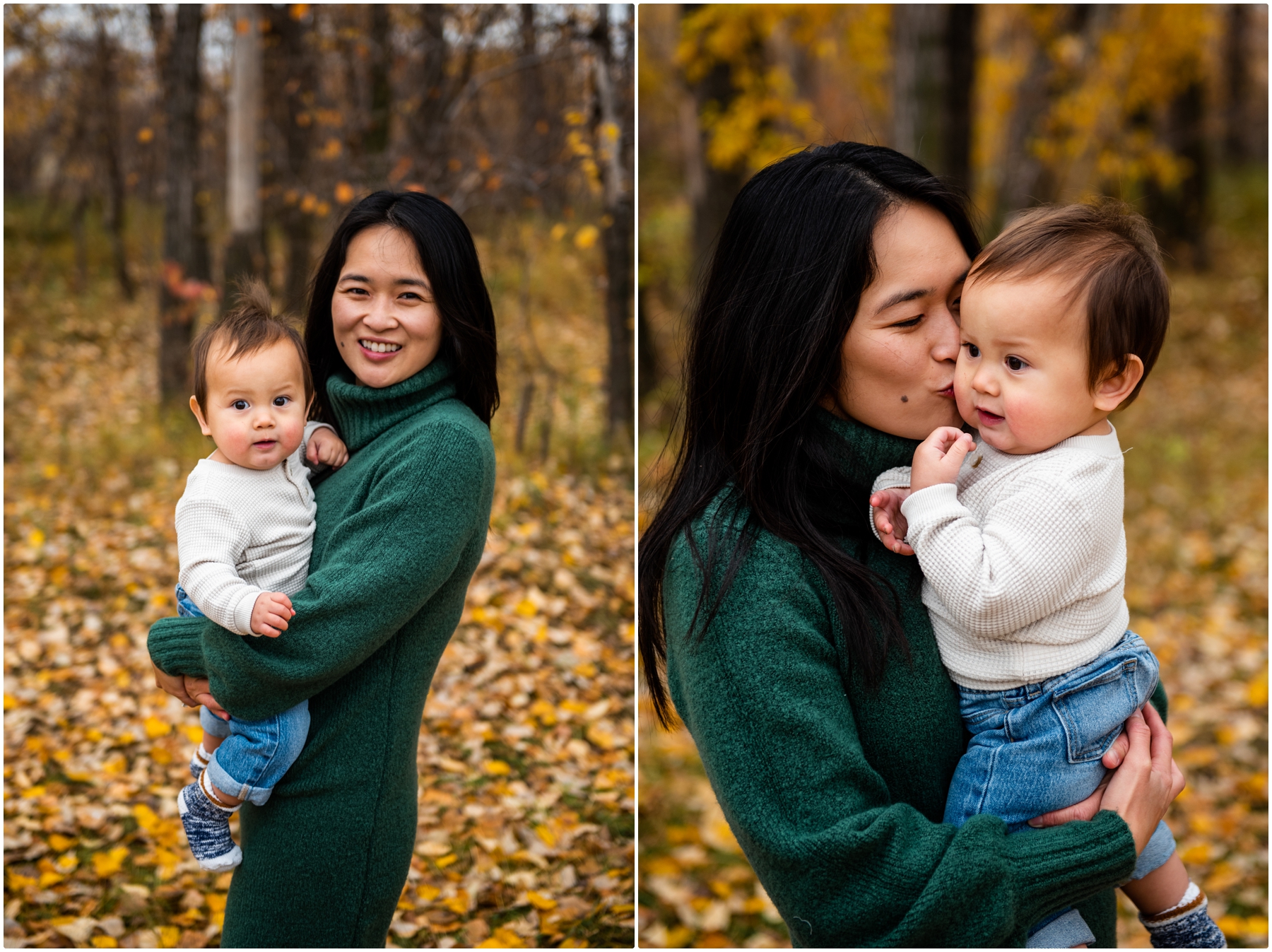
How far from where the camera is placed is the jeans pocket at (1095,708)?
1687mm

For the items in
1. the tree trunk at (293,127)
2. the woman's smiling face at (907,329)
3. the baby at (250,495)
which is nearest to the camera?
the woman's smiling face at (907,329)

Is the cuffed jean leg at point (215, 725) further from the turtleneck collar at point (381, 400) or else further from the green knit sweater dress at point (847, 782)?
the green knit sweater dress at point (847, 782)

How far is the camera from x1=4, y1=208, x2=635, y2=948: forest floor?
12.8ft

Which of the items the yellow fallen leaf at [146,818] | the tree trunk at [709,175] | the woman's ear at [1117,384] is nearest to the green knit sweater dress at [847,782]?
the woman's ear at [1117,384]

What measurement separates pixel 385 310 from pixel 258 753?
3.03 ft

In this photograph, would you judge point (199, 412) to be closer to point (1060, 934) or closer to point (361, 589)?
point (361, 589)

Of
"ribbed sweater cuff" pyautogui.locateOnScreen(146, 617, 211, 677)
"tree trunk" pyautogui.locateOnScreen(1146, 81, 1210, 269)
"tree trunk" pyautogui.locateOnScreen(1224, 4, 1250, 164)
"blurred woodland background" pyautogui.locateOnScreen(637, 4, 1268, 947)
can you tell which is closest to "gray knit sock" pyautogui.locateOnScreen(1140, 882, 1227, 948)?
"blurred woodland background" pyautogui.locateOnScreen(637, 4, 1268, 947)

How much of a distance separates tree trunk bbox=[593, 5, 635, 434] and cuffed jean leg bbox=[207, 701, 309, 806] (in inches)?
159

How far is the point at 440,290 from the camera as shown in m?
2.20

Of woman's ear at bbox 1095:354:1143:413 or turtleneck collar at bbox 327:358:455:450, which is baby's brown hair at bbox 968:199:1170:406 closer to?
woman's ear at bbox 1095:354:1143:413

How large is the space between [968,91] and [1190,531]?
3345 millimetres

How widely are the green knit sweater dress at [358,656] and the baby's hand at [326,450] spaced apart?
4cm

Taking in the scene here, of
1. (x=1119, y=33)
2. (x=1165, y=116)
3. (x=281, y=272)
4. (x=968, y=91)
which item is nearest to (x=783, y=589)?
(x=968, y=91)

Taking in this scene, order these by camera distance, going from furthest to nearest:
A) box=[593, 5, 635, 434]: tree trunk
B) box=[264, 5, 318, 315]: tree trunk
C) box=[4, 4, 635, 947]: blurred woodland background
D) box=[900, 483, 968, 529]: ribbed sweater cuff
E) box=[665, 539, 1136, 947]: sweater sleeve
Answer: box=[264, 5, 318, 315]: tree trunk < box=[593, 5, 635, 434]: tree trunk < box=[4, 4, 635, 947]: blurred woodland background < box=[900, 483, 968, 529]: ribbed sweater cuff < box=[665, 539, 1136, 947]: sweater sleeve
